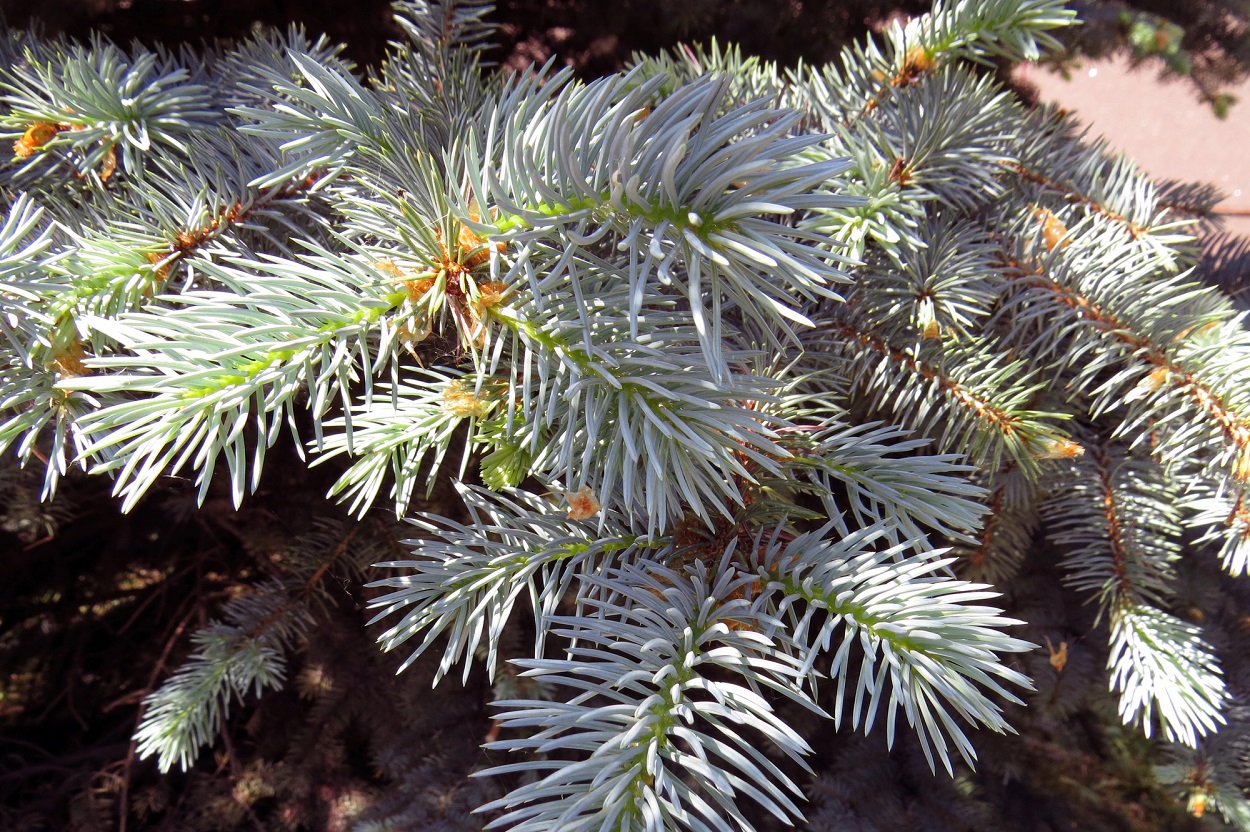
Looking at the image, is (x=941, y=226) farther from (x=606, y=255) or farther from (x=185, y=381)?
(x=185, y=381)

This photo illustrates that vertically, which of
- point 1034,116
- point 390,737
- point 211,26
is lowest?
point 390,737

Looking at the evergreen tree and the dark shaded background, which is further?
the dark shaded background

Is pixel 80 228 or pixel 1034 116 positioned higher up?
pixel 1034 116

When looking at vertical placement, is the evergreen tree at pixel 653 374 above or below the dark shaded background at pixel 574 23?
below

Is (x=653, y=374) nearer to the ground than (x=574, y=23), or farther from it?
nearer to the ground

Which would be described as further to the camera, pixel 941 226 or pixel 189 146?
pixel 941 226

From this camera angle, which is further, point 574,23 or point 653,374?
point 574,23

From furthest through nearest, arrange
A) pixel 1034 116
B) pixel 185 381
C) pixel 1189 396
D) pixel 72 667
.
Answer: pixel 72 667 < pixel 1034 116 < pixel 1189 396 < pixel 185 381

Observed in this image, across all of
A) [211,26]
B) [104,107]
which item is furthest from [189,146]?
[211,26]
